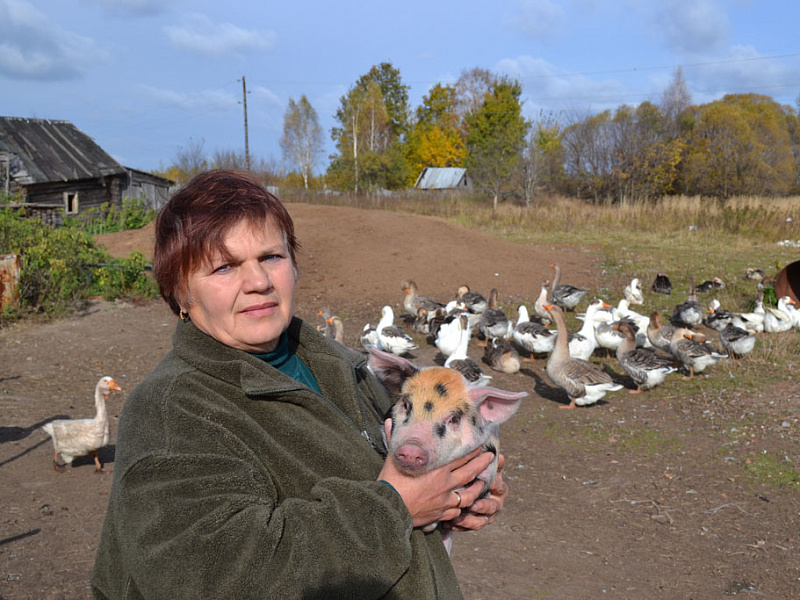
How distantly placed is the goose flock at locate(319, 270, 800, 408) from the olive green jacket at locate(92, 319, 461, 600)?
642 cm

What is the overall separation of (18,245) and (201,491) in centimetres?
1495

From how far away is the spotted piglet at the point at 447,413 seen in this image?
2.40 metres

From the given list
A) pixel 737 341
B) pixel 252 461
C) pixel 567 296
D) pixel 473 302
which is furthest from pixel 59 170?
pixel 252 461

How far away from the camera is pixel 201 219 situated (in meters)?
2.19

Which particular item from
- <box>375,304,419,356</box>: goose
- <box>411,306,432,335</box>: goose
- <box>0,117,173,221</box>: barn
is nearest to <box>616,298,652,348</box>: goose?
<box>411,306,432,335</box>: goose

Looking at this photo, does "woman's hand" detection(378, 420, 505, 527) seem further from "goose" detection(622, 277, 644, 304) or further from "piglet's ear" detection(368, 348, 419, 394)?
"goose" detection(622, 277, 644, 304)

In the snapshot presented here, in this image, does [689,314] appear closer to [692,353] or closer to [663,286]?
[692,353]

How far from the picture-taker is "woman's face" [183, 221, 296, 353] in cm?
219

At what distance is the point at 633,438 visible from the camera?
27.4 ft

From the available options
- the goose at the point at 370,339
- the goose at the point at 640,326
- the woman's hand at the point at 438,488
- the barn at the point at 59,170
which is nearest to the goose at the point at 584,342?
the goose at the point at 640,326

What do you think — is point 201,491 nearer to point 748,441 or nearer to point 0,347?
point 748,441

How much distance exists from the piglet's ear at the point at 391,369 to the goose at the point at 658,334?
961cm

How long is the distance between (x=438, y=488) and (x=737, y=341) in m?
10.9

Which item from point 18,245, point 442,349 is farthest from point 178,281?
point 18,245
